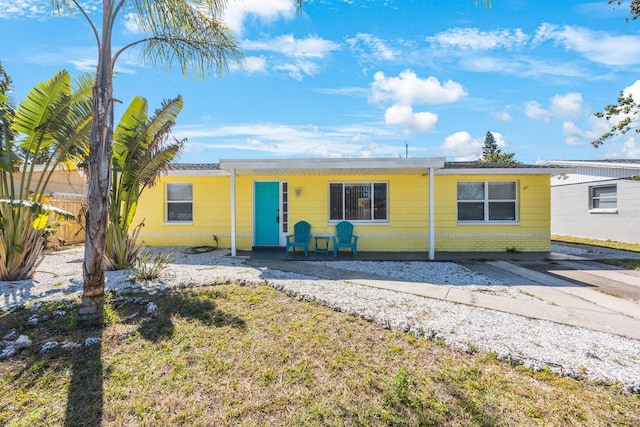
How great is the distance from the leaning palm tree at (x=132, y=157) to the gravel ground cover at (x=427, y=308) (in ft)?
2.30

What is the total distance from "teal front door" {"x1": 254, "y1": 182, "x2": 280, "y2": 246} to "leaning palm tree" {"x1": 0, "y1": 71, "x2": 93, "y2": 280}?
17.8ft

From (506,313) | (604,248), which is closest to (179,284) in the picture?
(506,313)

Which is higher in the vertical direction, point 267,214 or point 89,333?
point 267,214

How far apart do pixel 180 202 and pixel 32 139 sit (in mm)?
5477

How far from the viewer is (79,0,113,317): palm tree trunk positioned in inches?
158

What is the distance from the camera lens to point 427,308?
15.6ft

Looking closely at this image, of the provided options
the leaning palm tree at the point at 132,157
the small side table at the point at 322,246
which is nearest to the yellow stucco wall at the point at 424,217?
the small side table at the point at 322,246

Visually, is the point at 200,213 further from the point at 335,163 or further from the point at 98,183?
the point at 98,183

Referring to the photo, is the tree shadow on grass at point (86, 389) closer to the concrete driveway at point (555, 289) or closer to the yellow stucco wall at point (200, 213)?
the concrete driveway at point (555, 289)

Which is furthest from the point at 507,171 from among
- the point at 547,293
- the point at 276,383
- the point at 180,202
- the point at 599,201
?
the point at 180,202

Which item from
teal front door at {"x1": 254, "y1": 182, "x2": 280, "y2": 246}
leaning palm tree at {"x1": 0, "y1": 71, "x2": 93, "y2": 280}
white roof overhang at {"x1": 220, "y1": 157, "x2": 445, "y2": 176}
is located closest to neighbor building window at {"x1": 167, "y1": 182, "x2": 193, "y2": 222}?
teal front door at {"x1": 254, "y1": 182, "x2": 280, "y2": 246}

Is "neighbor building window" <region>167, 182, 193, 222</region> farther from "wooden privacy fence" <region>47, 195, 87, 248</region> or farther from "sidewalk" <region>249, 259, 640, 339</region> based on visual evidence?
"sidewalk" <region>249, 259, 640, 339</region>

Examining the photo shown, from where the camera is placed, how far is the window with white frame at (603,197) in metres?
13.9

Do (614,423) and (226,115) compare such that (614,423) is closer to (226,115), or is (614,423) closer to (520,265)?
(520,265)
